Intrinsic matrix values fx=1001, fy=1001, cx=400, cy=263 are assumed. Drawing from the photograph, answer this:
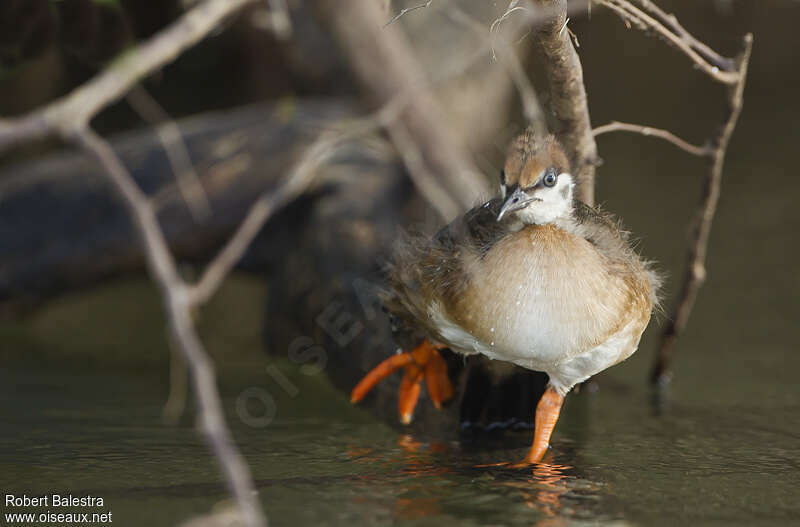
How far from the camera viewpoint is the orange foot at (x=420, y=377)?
3709 millimetres

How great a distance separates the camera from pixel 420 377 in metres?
3.78

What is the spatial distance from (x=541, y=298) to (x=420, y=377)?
1036 mm

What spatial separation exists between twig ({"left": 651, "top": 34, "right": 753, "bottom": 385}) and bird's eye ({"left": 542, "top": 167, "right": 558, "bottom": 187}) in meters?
0.92

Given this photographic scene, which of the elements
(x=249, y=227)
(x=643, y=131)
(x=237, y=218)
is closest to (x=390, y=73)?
(x=237, y=218)

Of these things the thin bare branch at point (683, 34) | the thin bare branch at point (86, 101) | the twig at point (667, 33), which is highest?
the thin bare branch at point (683, 34)

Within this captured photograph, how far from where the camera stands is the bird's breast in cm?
286

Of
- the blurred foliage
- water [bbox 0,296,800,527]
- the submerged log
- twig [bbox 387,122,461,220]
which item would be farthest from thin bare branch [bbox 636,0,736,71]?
the blurred foliage

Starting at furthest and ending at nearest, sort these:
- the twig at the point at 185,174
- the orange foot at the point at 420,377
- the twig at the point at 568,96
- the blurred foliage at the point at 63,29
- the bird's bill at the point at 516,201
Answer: the twig at the point at 185,174 < the blurred foliage at the point at 63,29 < the orange foot at the point at 420,377 < the bird's bill at the point at 516,201 < the twig at the point at 568,96

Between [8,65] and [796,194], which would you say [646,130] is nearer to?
[8,65]

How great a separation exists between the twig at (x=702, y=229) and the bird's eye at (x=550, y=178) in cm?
92

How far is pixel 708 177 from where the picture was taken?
3914 mm

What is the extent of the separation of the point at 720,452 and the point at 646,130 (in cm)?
112

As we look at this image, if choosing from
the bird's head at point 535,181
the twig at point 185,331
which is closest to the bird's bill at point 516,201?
the bird's head at point 535,181

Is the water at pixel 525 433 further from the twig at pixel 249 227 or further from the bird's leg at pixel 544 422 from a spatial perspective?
the twig at pixel 249 227
